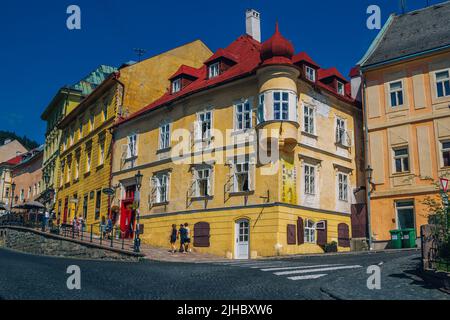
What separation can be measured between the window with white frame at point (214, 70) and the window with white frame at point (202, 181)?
593cm

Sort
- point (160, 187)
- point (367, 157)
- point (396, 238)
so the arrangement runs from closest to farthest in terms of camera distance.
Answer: point (396, 238)
point (367, 157)
point (160, 187)

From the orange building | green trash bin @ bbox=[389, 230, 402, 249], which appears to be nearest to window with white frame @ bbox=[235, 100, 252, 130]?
the orange building

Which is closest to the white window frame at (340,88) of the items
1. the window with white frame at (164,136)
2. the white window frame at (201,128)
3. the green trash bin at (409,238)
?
the white window frame at (201,128)

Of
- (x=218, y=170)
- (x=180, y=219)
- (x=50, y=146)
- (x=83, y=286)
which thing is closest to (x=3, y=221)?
(x=50, y=146)

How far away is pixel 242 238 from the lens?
81.9ft

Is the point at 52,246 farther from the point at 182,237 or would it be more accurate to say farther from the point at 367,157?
the point at 367,157

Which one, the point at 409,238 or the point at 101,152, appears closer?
the point at 409,238

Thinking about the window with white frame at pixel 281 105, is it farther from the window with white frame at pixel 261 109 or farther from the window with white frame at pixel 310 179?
the window with white frame at pixel 310 179

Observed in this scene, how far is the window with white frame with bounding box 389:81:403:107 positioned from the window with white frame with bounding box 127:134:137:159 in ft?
51.3

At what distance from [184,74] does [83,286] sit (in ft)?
70.9

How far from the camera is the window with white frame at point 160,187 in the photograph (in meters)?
29.2

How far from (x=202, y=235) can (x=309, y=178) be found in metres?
6.21

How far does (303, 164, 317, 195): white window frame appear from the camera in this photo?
26188 millimetres

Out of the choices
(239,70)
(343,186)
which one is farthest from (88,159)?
(343,186)
